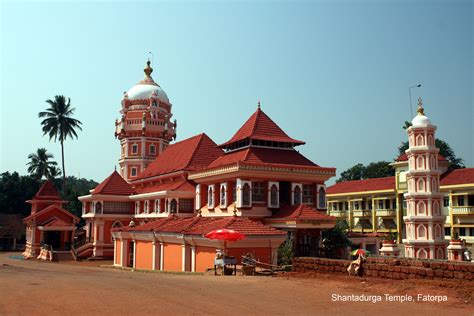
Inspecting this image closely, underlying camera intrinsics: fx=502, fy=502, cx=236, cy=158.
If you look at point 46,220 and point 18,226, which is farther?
point 18,226

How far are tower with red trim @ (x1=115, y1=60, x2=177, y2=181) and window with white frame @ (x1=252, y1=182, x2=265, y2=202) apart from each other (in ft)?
86.9

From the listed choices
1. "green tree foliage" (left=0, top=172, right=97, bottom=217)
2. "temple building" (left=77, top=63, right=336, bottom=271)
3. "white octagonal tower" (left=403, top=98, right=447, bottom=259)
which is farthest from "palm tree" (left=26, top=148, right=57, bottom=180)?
"white octagonal tower" (left=403, top=98, right=447, bottom=259)

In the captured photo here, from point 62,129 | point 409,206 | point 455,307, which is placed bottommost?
point 455,307

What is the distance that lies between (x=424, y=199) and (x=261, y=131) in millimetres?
10705

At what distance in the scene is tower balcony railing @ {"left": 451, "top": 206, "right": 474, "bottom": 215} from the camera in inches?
1574

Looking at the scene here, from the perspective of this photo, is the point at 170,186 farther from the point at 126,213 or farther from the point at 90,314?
the point at 90,314

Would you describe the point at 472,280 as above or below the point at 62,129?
below

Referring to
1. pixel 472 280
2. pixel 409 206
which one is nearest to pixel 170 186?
pixel 409 206

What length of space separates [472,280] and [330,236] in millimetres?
14314

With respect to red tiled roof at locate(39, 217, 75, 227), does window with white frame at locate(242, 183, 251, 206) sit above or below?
above

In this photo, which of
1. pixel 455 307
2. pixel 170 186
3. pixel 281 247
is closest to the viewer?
pixel 455 307

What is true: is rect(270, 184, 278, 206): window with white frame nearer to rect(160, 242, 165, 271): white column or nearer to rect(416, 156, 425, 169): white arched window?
rect(160, 242, 165, 271): white column

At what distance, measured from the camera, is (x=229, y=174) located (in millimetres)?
28828

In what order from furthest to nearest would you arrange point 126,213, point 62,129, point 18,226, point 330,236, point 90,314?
point 62,129, point 18,226, point 126,213, point 330,236, point 90,314
